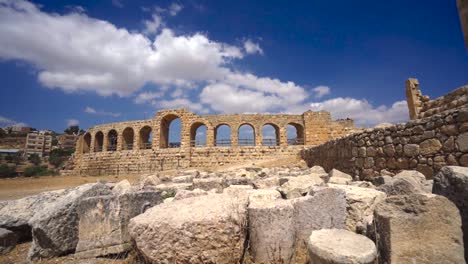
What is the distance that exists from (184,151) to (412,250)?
19.6 metres

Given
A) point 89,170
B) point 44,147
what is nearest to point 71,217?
point 89,170

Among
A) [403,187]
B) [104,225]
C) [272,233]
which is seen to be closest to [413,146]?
[403,187]

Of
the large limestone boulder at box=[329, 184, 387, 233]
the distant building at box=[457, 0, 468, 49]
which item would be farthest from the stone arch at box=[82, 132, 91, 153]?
the distant building at box=[457, 0, 468, 49]

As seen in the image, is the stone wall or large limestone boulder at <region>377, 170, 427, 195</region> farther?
the stone wall

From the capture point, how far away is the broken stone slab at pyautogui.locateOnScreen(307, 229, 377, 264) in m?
1.58

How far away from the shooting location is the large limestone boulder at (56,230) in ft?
9.09

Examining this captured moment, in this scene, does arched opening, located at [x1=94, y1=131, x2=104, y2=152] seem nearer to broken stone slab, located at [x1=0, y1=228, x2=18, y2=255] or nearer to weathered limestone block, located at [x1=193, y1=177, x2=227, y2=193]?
broken stone slab, located at [x1=0, y1=228, x2=18, y2=255]

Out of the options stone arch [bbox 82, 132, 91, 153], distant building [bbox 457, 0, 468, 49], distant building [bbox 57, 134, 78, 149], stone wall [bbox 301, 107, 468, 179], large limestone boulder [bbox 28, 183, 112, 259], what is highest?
distant building [bbox 57, 134, 78, 149]

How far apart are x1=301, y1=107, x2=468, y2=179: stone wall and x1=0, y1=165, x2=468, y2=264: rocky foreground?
823 mm

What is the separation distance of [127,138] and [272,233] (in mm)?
26255

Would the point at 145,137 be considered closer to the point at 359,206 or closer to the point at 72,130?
the point at 359,206

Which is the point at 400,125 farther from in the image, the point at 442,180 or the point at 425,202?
the point at 425,202

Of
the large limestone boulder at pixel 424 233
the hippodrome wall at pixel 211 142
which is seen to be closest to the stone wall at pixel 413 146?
the large limestone boulder at pixel 424 233

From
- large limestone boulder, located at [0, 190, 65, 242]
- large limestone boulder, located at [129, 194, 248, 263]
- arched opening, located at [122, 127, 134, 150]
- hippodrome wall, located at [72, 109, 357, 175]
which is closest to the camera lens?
large limestone boulder, located at [129, 194, 248, 263]
